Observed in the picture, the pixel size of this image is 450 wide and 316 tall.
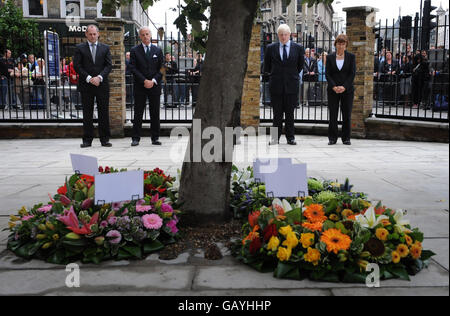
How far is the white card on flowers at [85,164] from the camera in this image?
Answer: 4125mm

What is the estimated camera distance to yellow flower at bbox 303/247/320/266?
2777 millimetres

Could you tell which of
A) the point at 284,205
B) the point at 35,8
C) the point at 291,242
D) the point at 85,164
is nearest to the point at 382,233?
the point at 291,242

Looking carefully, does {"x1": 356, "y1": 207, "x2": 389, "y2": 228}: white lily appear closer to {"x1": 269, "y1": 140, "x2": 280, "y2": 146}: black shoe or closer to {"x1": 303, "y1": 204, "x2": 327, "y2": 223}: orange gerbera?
{"x1": 303, "y1": 204, "x2": 327, "y2": 223}: orange gerbera

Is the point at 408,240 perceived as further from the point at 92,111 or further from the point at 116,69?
the point at 116,69

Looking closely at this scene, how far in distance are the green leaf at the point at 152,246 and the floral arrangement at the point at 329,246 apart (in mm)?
497

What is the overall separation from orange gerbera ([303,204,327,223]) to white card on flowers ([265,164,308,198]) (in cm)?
29

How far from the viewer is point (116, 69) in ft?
35.6

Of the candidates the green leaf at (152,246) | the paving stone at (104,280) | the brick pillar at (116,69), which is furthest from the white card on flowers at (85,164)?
the brick pillar at (116,69)

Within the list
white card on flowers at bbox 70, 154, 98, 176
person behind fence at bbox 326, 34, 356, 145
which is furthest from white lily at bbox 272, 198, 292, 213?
person behind fence at bbox 326, 34, 356, 145

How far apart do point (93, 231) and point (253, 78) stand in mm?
8098

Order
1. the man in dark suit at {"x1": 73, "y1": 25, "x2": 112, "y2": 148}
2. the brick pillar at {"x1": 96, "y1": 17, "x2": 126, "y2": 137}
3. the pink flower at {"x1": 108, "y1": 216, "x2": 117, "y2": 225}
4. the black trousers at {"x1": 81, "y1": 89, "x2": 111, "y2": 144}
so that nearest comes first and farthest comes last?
1. the pink flower at {"x1": 108, "y1": 216, "x2": 117, "y2": 225}
2. the man in dark suit at {"x1": 73, "y1": 25, "x2": 112, "y2": 148}
3. the black trousers at {"x1": 81, "y1": 89, "x2": 111, "y2": 144}
4. the brick pillar at {"x1": 96, "y1": 17, "x2": 126, "y2": 137}

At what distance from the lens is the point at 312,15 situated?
5928 cm
